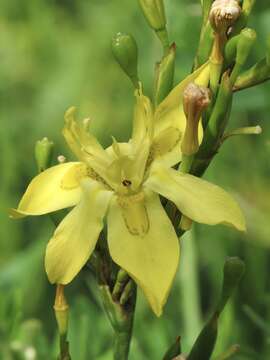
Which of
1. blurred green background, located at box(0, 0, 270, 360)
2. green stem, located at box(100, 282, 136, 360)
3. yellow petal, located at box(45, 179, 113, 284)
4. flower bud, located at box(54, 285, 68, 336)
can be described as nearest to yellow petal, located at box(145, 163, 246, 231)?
yellow petal, located at box(45, 179, 113, 284)

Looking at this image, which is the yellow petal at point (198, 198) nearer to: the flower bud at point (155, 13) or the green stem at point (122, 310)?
the green stem at point (122, 310)

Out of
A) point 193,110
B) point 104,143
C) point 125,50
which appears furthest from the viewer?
point 104,143

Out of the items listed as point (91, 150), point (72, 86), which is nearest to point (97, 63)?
point (72, 86)

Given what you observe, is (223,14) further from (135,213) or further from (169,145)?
(135,213)

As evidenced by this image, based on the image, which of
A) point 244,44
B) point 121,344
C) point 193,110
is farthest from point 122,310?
point 244,44

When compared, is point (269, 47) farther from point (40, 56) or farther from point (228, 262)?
point (40, 56)

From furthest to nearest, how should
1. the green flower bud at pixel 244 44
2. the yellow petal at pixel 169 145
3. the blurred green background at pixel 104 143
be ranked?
the blurred green background at pixel 104 143 < the yellow petal at pixel 169 145 < the green flower bud at pixel 244 44

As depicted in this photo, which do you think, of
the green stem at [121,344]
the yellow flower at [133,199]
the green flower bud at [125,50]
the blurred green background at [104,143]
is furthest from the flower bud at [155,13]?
the blurred green background at [104,143]
